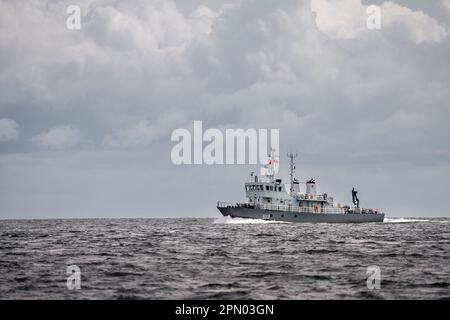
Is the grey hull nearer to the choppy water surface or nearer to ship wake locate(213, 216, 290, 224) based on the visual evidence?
ship wake locate(213, 216, 290, 224)

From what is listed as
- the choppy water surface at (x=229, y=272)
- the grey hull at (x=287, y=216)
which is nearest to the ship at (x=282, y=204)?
the grey hull at (x=287, y=216)

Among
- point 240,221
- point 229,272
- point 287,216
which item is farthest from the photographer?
point 287,216

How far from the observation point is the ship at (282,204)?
100625 mm

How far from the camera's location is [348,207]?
117875mm

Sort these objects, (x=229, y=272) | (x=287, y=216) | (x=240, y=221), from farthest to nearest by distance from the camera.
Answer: (x=287, y=216), (x=240, y=221), (x=229, y=272)

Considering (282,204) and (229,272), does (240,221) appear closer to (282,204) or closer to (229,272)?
(282,204)

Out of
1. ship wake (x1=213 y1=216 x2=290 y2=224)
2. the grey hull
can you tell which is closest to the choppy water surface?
ship wake (x1=213 y1=216 x2=290 y2=224)

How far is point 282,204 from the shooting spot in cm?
10400

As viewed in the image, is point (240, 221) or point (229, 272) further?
point (240, 221)

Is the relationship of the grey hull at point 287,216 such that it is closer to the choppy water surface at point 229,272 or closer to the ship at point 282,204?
the ship at point 282,204

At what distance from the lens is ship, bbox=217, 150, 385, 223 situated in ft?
330

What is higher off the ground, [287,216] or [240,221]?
[287,216]

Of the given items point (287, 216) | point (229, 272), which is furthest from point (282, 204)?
point (229, 272)
